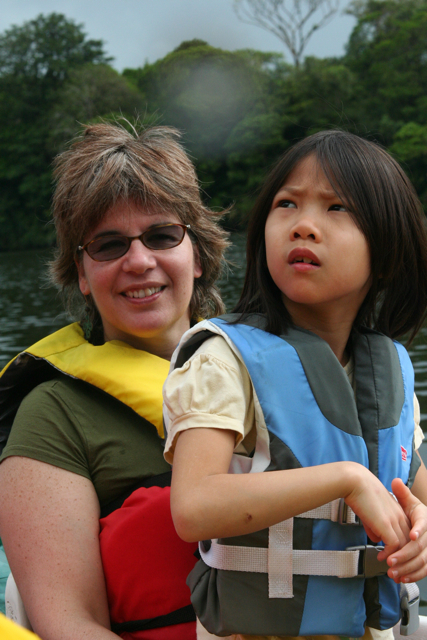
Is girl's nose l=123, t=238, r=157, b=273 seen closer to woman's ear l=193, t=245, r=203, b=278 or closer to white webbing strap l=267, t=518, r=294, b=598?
woman's ear l=193, t=245, r=203, b=278

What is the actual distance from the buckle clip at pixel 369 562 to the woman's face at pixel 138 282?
2.82ft

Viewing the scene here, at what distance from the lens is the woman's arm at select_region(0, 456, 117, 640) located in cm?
135

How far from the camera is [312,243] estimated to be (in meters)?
1.13

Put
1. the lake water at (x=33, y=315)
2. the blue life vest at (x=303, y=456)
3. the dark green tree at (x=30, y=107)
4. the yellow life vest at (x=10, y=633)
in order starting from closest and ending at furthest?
1. the yellow life vest at (x=10, y=633)
2. the blue life vest at (x=303, y=456)
3. the lake water at (x=33, y=315)
4. the dark green tree at (x=30, y=107)

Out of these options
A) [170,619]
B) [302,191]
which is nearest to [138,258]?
[302,191]

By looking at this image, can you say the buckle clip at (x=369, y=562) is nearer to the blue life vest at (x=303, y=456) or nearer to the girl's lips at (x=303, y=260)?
the blue life vest at (x=303, y=456)

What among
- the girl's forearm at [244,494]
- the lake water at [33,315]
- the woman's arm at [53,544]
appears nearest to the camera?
the girl's forearm at [244,494]

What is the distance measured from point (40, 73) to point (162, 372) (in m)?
49.8

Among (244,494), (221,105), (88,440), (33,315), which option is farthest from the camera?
(221,105)

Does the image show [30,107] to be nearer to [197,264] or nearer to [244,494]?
[197,264]

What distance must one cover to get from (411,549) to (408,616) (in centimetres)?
28

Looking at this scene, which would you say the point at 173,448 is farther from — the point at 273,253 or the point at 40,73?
the point at 40,73

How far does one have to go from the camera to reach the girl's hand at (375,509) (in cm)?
95

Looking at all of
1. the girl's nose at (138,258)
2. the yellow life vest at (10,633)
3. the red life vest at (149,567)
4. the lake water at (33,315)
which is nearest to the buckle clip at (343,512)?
the red life vest at (149,567)
